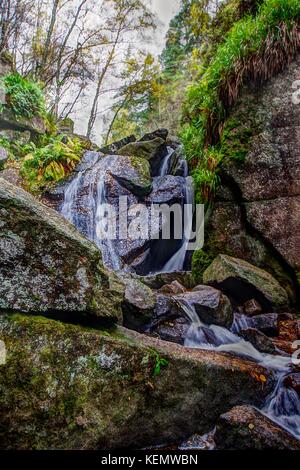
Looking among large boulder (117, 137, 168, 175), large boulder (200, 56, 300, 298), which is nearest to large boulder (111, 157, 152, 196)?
large boulder (117, 137, 168, 175)

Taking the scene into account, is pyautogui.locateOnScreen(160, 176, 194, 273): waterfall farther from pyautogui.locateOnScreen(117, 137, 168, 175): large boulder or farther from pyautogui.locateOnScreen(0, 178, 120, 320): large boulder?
pyautogui.locateOnScreen(0, 178, 120, 320): large boulder

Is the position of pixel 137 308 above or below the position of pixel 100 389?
above

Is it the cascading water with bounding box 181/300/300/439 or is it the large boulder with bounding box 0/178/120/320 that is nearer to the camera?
the large boulder with bounding box 0/178/120/320

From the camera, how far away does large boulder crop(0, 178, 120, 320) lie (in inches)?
81.3

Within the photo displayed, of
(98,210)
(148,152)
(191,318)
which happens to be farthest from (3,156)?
(191,318)

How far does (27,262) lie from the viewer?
83.7 inches

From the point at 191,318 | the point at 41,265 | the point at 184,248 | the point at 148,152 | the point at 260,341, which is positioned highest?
the point at 148,152

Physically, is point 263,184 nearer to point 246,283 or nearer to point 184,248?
A: point 246,283

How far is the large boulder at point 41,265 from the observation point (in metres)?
2.06

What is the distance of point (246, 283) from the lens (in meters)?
4.36

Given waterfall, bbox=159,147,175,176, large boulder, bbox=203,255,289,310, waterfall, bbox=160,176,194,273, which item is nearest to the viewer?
large boulder, bbox=203,255,289,310

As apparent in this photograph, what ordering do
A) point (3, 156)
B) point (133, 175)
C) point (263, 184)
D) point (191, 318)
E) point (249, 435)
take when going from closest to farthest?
point (249, 435) → point (191, 318) → point (263, 184) → point (133, 175) → point (3, 156)

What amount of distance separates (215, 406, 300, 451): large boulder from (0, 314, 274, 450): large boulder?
0.51 feet

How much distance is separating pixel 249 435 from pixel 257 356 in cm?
125
